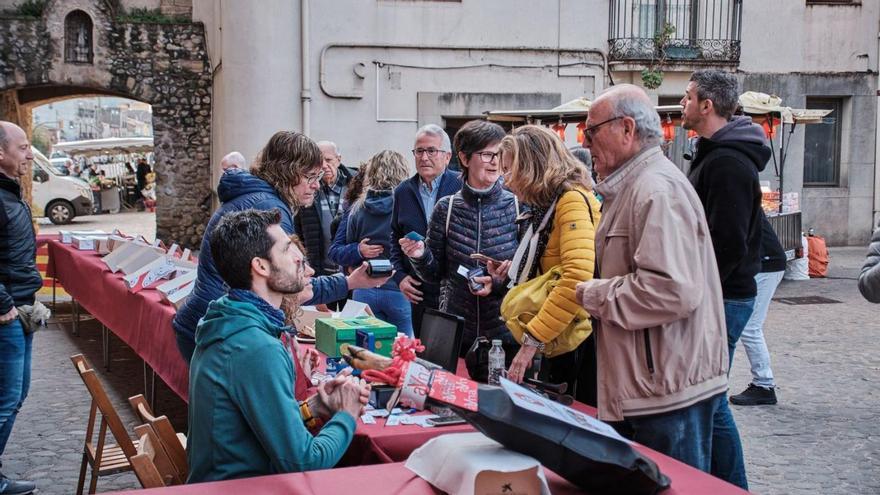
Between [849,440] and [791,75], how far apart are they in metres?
13.2

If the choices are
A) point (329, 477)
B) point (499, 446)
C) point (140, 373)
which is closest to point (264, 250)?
point (329, 477)

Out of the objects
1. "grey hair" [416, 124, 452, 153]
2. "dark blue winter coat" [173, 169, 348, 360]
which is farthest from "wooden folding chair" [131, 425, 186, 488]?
"grey hair" [416, 124, 452, 153]

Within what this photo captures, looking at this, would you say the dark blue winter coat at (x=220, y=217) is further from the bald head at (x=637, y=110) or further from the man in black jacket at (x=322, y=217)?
the man in black jacket at (x=322, y=217)

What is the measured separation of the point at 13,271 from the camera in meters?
4.89

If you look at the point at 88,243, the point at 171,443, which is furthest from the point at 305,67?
the point at 171,443

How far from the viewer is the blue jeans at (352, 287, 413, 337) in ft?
18.5

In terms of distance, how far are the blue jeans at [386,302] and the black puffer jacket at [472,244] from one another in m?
0.94

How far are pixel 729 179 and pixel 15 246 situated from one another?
365cm

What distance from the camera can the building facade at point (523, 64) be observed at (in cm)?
1534

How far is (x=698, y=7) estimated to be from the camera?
55.3ft

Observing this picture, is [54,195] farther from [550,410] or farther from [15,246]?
[550,410]

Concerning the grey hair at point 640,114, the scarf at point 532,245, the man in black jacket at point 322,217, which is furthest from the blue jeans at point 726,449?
the man in black jacket at point 322,217

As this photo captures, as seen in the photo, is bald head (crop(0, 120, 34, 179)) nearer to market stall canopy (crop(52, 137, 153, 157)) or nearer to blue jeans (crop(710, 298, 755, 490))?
blue jeans (crop(710, 298, 755, 490))

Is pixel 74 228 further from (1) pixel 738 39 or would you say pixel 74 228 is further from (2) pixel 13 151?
(2) pixel 13 151
